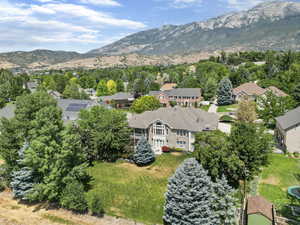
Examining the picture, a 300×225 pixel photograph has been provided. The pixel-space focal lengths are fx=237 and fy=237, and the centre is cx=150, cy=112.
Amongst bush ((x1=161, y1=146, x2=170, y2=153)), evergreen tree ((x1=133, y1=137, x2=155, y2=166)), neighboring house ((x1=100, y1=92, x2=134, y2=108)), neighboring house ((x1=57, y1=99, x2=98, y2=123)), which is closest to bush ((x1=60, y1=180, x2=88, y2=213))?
evergreen tree ((x1=133, y1=137, x2=155, y2=166))

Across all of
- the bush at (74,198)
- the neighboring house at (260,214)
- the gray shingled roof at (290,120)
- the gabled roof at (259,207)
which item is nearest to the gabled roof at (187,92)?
the gray shingled roof at (290,120)

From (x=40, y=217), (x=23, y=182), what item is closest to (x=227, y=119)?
(x=23, y=182)

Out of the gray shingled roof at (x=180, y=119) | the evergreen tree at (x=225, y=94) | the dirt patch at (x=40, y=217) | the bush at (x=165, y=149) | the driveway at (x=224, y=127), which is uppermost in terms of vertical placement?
the evergreen tree at (x=225, y=94)

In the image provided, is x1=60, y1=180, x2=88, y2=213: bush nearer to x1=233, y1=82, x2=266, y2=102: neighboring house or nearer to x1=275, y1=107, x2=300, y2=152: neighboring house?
x1=275, y1=107, x2=300, y2=152: neighboring house

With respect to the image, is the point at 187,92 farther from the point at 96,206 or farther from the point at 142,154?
the point at 96,206

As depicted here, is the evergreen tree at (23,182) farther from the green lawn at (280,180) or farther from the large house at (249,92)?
A: the large house at (249,92)
